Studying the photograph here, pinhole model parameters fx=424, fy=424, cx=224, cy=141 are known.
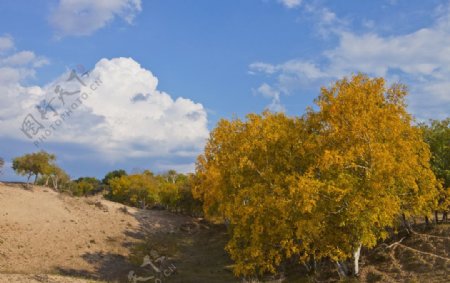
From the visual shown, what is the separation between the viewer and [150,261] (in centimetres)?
5362

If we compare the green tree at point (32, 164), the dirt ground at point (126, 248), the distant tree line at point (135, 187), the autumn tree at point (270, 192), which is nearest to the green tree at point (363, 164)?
the autumn tree at point (270, 192)

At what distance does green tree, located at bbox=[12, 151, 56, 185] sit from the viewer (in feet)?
263

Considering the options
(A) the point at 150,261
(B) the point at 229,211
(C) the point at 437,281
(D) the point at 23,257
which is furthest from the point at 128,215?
(C) the point at 437,281

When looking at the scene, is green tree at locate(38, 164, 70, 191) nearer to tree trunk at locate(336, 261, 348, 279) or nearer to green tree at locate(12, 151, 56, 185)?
green tree at locate(12, 151, 56, 185)

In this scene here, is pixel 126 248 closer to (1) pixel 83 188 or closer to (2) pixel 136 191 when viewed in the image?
(2) pixel 136 191

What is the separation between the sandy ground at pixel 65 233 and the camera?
4728 cm

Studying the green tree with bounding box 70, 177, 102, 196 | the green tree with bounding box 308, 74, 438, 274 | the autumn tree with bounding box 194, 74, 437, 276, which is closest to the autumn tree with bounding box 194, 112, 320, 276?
the autumn tree with bounding box 194, 74, 437, 276

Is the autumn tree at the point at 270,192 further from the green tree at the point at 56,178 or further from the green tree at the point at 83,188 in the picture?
the green tree at the point at 83,188

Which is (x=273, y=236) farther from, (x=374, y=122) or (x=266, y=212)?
(x=374, y=122)

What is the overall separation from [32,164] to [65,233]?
28.4 m

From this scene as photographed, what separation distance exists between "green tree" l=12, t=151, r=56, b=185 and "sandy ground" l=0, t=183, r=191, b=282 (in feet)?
29.8

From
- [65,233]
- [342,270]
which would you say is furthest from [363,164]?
[65,233]

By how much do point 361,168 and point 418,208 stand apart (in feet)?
16.7

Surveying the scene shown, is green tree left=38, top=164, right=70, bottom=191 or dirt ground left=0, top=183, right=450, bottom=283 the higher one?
green tree left=38, top=164, right=70, bottom=191
